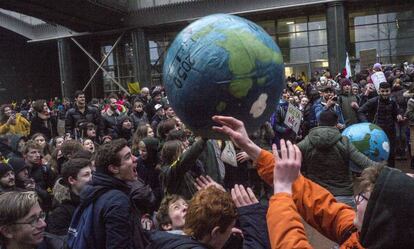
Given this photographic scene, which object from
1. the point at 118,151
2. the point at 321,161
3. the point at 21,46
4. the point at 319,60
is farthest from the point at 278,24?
the point at 118,151

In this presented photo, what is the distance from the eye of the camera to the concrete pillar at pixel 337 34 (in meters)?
19.0

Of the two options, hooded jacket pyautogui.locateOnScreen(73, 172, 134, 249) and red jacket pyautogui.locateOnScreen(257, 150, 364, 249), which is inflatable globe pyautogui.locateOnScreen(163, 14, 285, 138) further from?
hooded jacket pyautogui.locateOnScreen(73, 172, 134, 249)

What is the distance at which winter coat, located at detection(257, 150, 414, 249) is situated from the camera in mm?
1579

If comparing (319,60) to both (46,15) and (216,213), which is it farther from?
(216,213)

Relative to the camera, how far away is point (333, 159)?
477cm

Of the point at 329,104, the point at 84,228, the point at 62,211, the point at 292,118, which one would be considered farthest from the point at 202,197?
the point at 292,118

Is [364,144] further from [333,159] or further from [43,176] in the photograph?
[43,176]

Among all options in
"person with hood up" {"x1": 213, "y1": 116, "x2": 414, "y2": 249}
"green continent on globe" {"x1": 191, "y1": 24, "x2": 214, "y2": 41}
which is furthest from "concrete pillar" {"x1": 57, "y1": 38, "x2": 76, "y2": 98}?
"person with hood up" {"x1": 213, "y1": 116, "x2": 414, "y2": 249}

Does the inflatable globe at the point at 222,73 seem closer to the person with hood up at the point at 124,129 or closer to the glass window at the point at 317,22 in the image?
the person with hood up at the point at 124,129

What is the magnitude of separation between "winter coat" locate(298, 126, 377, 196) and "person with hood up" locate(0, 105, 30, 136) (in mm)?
5753

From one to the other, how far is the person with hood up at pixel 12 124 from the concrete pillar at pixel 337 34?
13.3 meters

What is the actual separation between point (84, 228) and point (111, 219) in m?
0.20

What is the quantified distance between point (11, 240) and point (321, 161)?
3.14m

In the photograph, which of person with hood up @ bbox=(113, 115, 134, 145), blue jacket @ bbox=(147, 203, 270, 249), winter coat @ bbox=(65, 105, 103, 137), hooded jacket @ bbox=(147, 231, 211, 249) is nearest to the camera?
hooded jacket @ bbox=(147, 231, 211, 249)
